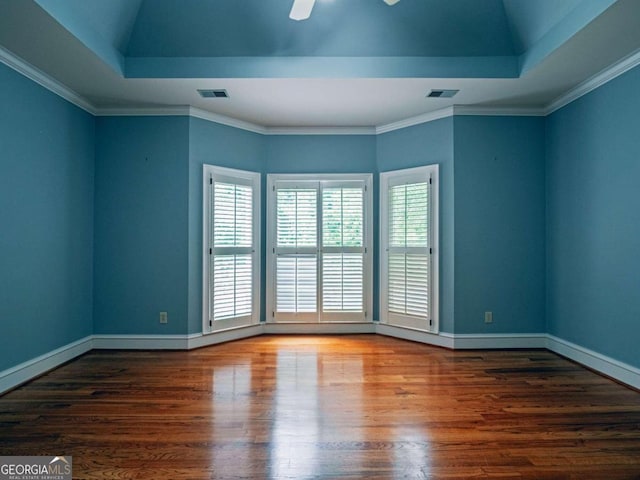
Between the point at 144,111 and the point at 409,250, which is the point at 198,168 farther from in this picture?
the point at 409,250

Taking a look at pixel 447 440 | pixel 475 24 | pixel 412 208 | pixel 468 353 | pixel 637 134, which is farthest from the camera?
pixel 412 208

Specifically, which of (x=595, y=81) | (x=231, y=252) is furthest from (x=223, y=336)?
(x=595, y=81)

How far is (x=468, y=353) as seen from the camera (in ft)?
14.3

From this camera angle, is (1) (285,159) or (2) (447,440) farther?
(1) (285,159)

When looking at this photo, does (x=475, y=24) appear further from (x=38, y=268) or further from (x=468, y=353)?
(x=38, y=268)

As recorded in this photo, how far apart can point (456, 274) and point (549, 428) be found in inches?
81.4

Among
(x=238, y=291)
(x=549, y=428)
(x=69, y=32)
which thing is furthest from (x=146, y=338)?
(x=549, y=428)

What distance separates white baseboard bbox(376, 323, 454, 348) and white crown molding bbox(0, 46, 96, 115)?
4.14m

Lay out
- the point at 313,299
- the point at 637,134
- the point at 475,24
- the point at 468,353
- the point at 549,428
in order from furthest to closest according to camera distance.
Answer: the point at 313,299 → the point at 468,353 → the point at 475,24 → the point at 637,134 → the point at 549,428

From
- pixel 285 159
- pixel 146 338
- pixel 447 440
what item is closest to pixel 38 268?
pixel 146 338

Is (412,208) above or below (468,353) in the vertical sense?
above

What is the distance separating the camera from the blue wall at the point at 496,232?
14.8 feet

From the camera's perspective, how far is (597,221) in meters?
3.76

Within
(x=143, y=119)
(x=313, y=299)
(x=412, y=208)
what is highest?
(x=143, y=119)
